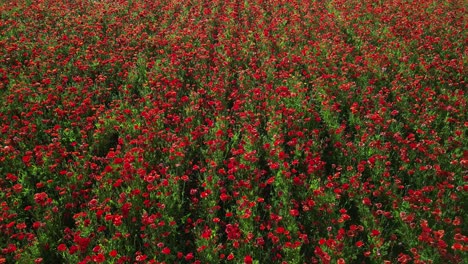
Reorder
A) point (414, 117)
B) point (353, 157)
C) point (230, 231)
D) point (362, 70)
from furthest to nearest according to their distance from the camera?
point (362, 70) < point (414, 117) < point (353, 157) < point (230, 231)

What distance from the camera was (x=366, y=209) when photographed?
4.54 metres

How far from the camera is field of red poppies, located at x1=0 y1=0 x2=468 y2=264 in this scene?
4.29 meters

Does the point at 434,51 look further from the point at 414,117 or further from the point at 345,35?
the point at 414,117

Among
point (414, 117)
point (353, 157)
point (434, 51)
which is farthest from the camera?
point (434, 51)

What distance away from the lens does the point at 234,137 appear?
18.5 ft

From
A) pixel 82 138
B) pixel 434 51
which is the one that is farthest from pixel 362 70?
pixel 82 138

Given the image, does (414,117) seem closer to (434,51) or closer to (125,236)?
(434,51)

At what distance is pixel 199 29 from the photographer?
919 centimetres

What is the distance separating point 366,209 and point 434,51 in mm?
4990

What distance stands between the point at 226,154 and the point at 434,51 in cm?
514

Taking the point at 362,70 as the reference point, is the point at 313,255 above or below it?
below

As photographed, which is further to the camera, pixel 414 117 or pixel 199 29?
pixel 199 29

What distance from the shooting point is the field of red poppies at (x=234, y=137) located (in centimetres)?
429

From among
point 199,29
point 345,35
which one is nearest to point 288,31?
point 345,35
